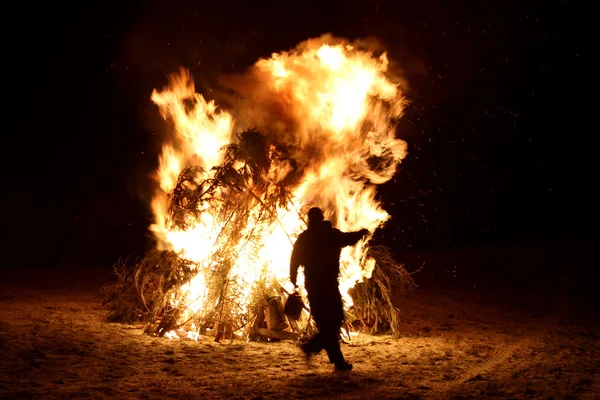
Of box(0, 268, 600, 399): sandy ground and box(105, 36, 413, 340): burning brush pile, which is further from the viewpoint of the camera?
box(105, 36, 413, 340): burning brush pile

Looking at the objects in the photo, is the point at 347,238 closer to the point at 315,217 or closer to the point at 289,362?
the point at 315,217

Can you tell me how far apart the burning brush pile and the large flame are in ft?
0.05

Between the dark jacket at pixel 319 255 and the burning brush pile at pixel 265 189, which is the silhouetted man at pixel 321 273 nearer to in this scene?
the dark jacket at pixel 319 255

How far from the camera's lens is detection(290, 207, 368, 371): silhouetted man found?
6.73 m

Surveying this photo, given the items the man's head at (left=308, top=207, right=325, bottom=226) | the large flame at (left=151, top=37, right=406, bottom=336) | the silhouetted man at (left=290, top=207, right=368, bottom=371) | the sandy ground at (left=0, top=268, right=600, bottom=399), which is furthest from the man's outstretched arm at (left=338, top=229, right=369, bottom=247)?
the large flame at (left=151, top=37, right=406, bottom=336)

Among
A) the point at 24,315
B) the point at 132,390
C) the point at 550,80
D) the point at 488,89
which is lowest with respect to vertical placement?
the point at 132,390

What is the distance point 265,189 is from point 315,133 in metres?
1.15

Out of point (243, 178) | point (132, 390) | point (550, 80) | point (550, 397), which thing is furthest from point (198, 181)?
point (550, 80)

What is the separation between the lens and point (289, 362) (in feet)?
22.6

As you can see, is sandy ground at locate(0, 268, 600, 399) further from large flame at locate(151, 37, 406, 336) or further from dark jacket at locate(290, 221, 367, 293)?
large flame at locate(151, 37, 406, 336)

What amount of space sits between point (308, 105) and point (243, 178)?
1536 mm

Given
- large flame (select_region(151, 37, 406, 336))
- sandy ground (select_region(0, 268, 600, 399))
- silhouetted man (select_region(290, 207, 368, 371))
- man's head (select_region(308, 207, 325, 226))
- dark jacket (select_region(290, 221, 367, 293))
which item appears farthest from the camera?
large flame (select_region(151, 37, 406, 336))

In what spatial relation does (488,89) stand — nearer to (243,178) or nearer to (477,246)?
(477,246)

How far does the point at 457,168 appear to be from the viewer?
20.7 metres
